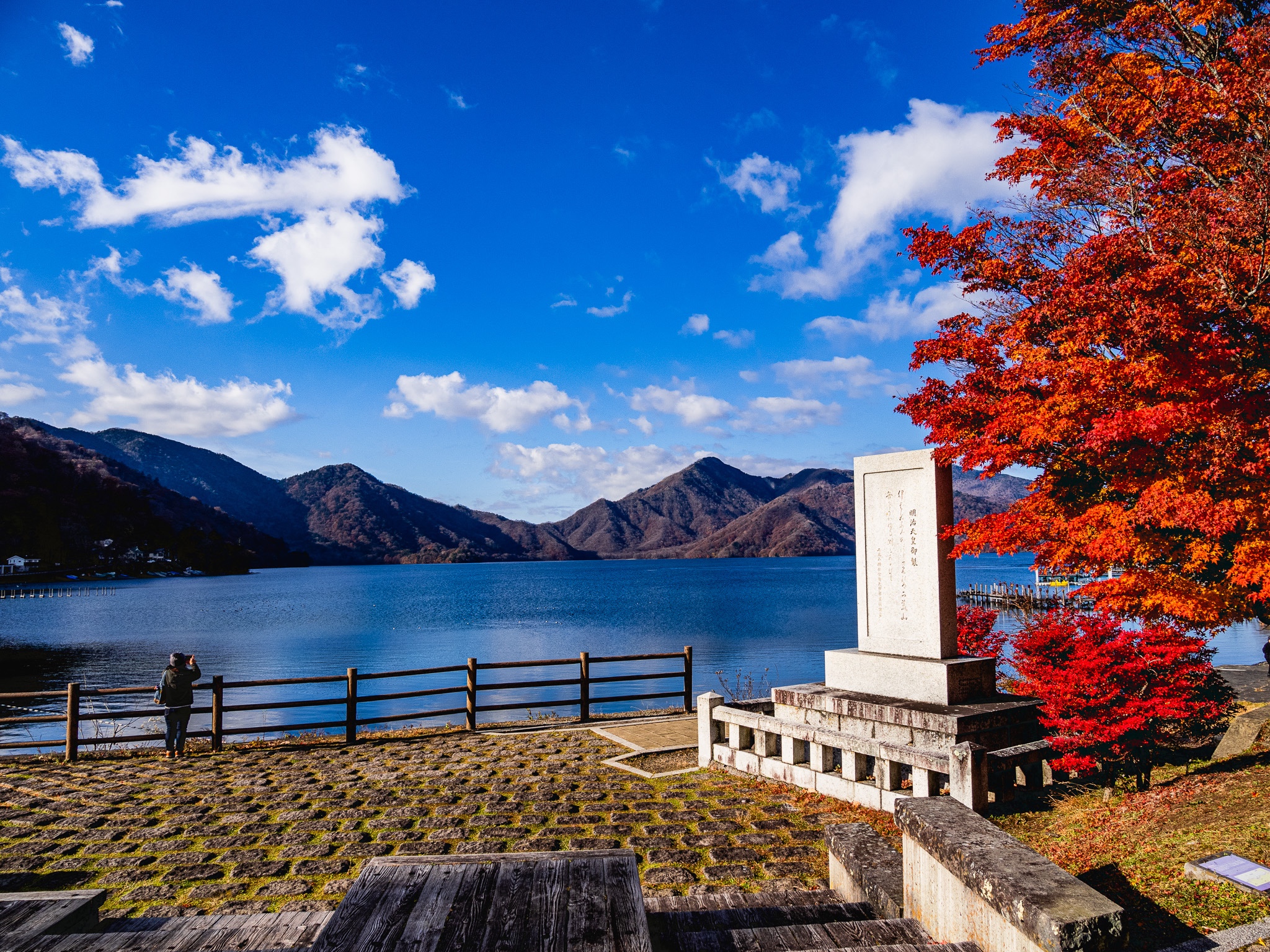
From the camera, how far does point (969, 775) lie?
6.44 m

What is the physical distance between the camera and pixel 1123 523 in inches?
300

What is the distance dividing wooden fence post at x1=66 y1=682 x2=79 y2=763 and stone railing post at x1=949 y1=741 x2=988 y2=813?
12.3 m

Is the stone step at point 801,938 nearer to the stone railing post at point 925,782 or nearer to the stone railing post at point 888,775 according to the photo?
the stone railing post at point 925,782

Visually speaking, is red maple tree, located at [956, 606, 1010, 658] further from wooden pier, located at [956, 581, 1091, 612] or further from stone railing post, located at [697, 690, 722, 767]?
wooden pier, located at [956, 581, 1091, 612]

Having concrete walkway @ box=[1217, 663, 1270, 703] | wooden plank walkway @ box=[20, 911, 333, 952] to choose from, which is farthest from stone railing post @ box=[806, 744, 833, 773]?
concrete walkway @ box=[1217, 663, 1270, 703]

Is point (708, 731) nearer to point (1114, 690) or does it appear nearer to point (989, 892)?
point (1114, 690)

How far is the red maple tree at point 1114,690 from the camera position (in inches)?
287

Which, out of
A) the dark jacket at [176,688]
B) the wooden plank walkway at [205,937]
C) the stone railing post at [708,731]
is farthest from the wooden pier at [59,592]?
the wooden plank walkway at [205,937]

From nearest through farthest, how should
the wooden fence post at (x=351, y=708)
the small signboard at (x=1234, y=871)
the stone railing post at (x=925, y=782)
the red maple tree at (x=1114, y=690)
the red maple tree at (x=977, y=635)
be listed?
1. the small signboard at (x=1234, y=871)
2. the stone railing post at (x=925, y=782)
3. the red maple tree at (x=1114, y=690)
4. the red maple tree at (x=977, y=635)
5. the wooden fence post at (x=351, y=708)

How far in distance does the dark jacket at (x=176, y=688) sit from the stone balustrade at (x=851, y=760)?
329 inches

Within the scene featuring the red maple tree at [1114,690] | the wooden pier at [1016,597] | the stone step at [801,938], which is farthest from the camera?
the wooden pier at [1016,597]

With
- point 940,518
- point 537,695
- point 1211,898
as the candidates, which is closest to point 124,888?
point 1211,898

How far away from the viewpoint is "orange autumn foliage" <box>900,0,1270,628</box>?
7195mm

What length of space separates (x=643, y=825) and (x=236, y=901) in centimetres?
357
